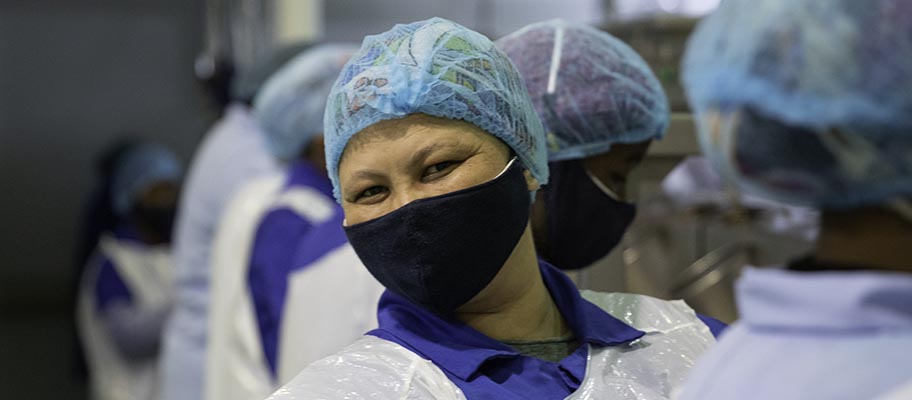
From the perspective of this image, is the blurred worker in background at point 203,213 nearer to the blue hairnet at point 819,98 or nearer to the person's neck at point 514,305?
the person's neck at point 514,305

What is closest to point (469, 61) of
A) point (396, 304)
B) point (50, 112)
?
point (396, 304)

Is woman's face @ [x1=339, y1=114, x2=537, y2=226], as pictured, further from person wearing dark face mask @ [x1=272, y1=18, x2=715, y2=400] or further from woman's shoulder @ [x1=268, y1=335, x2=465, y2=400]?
woman's shoulder @ [x1=268, y1=335, x2=465, y2=400]

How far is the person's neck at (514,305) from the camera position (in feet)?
4.52

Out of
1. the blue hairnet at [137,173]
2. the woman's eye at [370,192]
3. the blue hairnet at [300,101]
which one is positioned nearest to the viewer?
the woman's eye at [370,192]

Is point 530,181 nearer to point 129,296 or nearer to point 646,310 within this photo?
point 646,310

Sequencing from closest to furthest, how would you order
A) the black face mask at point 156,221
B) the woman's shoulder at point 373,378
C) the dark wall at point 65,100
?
the woman's shoulder at point 373,378 → the black face mask at point 156,221 → the dark wall at point 65,100

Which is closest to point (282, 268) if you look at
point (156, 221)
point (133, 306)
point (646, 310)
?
point (646, 310)

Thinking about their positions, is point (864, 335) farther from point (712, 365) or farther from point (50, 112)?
point (50, 112)

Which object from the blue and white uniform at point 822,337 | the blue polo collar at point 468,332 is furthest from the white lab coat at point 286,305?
the blue and white uniform at point 822,337

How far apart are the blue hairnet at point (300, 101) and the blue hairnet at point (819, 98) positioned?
1967mm

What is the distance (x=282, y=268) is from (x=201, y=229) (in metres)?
1.03

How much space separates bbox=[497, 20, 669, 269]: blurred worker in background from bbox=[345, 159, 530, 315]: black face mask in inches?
10.7

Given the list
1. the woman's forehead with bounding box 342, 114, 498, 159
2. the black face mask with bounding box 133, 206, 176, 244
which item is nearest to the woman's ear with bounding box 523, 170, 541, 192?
the woman's forehead with bounding box 342, 114, 498, 159

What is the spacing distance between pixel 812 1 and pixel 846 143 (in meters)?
0.11
